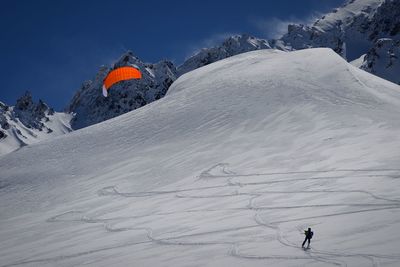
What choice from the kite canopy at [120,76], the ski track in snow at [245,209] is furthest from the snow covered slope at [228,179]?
the kite canopy at [120,76]

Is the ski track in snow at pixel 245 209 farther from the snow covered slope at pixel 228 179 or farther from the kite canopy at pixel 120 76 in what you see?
the kite canopy at pixel 120 76

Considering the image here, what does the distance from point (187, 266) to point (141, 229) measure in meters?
6.61

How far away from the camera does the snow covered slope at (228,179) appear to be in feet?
59.7

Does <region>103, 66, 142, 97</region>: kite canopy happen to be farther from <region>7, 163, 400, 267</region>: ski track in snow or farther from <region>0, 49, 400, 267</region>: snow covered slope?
<region>7, 163, 400, 267</region>: ski track in snow

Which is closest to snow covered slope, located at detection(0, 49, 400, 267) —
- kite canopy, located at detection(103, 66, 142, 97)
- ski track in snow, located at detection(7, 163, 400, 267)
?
ski track in snow, located at detection(7, 163, 400, 267)

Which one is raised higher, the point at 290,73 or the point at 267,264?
the point at 290,73

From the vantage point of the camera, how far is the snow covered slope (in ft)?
59.7

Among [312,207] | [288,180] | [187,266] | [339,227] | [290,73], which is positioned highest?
[290,73]

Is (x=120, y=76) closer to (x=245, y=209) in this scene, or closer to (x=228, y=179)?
(x=228, y=179)

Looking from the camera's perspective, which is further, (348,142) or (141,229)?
(348,142)

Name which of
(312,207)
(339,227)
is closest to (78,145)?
(312,207)

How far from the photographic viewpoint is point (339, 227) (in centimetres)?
1805

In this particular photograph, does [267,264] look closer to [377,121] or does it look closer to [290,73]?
[377,121]

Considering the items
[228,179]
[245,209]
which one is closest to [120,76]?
[228,179]
